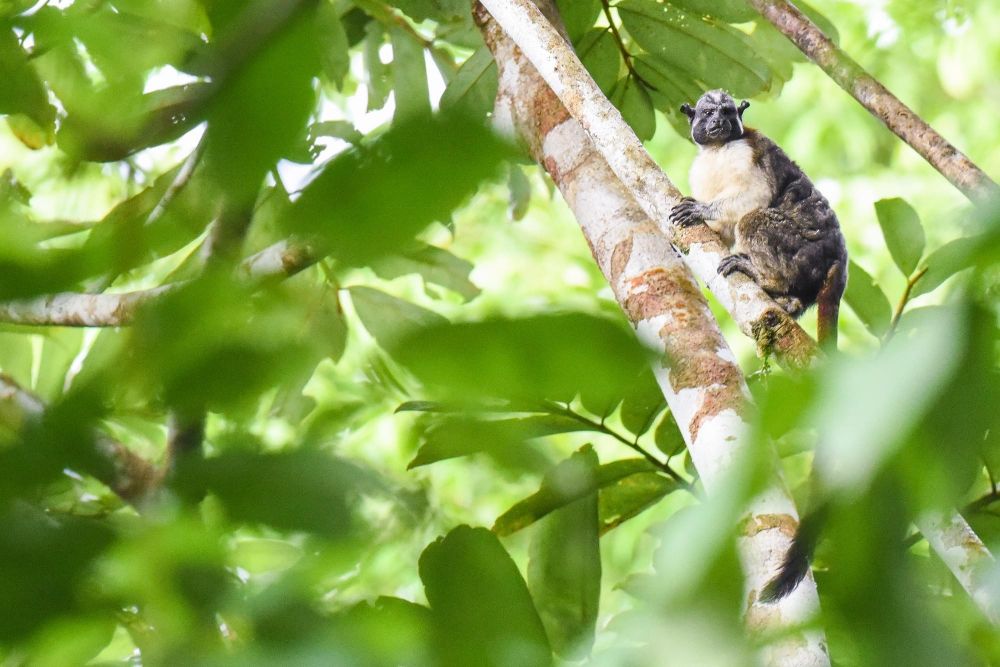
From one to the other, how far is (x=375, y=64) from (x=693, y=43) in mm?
632

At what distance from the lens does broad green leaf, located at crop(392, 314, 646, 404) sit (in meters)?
0.25

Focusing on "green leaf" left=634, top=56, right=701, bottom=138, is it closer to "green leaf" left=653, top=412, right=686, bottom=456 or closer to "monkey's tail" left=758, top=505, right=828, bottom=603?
"green leaf" left=653, top=412, right=686, bottom=456

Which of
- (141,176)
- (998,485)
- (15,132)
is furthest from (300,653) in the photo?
(15,132)

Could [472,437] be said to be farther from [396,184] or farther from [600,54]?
[600,54]

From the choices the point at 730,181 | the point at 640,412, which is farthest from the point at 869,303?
the point at 730,181

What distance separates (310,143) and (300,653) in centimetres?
15

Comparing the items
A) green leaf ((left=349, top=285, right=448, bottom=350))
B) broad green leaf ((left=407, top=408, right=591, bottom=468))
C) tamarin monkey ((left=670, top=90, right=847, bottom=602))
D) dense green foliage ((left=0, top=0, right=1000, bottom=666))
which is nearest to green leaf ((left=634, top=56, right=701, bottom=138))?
tamarin monkey ((left=670, top=90, right=847, bottom=602))

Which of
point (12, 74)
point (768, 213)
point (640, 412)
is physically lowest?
point (768, 213)

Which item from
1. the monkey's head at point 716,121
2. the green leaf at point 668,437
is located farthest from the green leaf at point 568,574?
the monkey's head at point 716,121

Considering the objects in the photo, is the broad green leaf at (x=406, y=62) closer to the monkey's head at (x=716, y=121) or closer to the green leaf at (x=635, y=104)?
the green leaf at (x=635, y=104)

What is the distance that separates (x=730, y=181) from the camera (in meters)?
2.46

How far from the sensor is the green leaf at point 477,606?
33 cm

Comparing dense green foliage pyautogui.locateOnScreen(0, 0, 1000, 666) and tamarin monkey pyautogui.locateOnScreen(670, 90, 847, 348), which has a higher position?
dense green foliage pyautogui.locateOnScreen(0, 0, 1000, 666)

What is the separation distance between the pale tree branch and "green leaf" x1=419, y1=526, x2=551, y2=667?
687 millimetres
